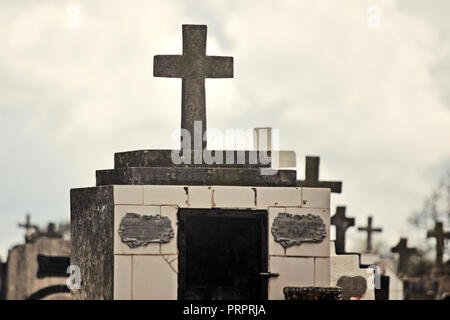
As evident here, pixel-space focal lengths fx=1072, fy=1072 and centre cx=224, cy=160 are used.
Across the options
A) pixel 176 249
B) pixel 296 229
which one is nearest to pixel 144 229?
pixel 176 249

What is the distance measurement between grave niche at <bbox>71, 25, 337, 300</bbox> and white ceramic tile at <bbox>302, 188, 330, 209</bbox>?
0.04 feet

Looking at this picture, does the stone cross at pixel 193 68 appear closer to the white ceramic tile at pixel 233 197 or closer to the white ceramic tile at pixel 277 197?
the white ceramic tile at pixel 233 197

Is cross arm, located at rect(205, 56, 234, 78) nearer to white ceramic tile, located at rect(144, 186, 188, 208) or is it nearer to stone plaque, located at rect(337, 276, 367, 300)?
white ceramic tile, located at rect(144, 186, 188, 208)

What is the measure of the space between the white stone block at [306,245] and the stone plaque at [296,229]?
36mm

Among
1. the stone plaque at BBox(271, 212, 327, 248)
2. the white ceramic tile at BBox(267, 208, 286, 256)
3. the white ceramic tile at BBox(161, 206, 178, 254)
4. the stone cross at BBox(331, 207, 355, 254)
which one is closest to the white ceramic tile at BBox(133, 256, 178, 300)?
the white ceramic tile at BBox(161, 206, 178, 254)

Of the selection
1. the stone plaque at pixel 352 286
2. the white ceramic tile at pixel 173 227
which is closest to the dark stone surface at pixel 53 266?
the stone plaque at pixel 352 286

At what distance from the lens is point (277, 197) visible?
12266 mm

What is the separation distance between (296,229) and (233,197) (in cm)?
82

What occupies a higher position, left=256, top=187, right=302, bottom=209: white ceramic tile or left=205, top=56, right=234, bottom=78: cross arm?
left=205, top=56, right=234, bottom=78: cross arm

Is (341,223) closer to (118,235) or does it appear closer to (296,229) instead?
(296,229)

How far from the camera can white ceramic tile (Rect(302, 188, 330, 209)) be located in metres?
12.3
